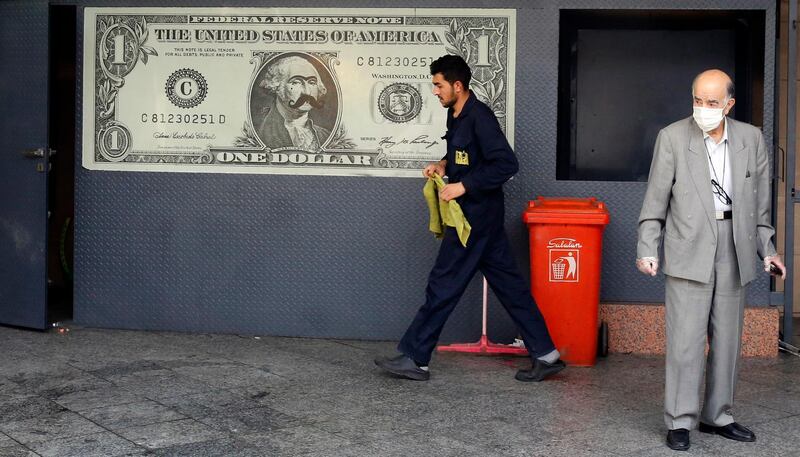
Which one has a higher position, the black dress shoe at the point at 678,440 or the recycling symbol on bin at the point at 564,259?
the recycling symbol on bin at the point at 564,259

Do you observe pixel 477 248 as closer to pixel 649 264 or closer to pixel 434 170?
pixel 434 170

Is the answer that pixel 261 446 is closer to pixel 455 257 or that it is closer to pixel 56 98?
pixel 455 257

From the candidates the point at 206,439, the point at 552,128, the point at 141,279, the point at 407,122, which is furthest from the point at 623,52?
the point at 206,439

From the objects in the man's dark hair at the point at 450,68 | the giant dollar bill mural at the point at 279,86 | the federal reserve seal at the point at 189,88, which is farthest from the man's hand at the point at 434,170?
the federal reserve seal at the point at 189,88

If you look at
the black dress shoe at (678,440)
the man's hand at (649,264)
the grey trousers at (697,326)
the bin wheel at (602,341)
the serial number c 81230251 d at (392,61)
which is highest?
the serial number c 81230251 d at (392,61)

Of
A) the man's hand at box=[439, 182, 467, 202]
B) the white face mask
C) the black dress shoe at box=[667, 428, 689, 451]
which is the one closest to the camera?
the white face mask

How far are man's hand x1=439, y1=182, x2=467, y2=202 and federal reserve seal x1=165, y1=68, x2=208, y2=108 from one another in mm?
2467

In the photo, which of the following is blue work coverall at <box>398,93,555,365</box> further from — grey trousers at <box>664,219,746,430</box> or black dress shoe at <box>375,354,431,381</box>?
grey trousers at <box>664,219,746,430</box>

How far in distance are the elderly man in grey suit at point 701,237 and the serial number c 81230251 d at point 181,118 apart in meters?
3.83

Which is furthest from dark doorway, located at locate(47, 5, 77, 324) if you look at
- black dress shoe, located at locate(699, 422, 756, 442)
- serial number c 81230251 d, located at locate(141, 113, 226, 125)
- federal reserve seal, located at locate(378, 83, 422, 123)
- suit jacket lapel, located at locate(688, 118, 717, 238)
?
suit jacket lapel, located at locate(688, 118, 717, 238)

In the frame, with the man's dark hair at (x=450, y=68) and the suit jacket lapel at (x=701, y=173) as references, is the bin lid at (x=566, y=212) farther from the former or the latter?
the suit jacket lapel at (x=701, y=173)

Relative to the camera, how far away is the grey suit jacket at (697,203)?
Answer: 210 inches

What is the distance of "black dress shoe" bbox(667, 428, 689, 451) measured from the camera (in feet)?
17.6

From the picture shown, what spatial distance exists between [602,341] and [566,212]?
41.1 inches
